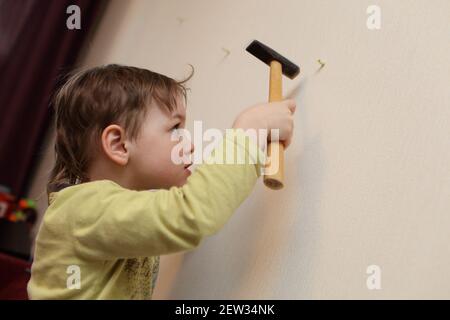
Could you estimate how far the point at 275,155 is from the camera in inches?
21.6

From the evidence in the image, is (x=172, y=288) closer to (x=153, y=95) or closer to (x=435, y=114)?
(x=153, y=95)

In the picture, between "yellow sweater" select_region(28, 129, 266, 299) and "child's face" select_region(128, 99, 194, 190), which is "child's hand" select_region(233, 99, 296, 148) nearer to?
"yellow sweater" select_region(28, 129, 266, 299)

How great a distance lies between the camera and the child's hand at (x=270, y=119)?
55 cm

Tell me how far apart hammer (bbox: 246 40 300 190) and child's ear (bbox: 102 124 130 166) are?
0.23 m

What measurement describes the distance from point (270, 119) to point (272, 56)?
126 mm

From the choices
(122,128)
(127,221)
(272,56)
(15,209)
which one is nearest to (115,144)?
(122,128)

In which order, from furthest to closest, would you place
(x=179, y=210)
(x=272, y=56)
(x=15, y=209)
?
1. (x=15, y=209)
2. (x=272, y=56)
3. (x=179, y=210)

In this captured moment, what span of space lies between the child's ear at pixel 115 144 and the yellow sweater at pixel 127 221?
0.21 ft

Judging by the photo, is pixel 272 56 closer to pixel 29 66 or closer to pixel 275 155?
pixel 275 155

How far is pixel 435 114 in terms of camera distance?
19.0 inches

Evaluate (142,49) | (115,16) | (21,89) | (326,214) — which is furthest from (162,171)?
(21,89)

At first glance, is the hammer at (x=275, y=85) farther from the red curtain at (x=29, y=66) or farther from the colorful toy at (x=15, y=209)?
the colorful toy at (x=15, y=209)

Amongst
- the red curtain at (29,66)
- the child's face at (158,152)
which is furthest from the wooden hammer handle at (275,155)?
the red curtain at (29,66)

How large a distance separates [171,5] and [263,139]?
2.20ft
